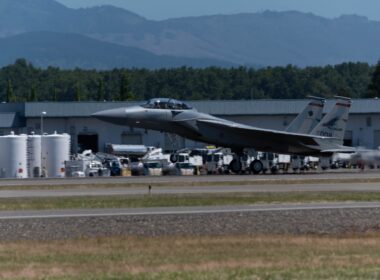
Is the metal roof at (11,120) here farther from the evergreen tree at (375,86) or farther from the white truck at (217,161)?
the evergreen tree at (375,86)

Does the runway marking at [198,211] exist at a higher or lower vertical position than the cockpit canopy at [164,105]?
lower

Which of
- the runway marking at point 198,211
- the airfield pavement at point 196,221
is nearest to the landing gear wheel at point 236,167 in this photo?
the airfield pavement at point 196,221

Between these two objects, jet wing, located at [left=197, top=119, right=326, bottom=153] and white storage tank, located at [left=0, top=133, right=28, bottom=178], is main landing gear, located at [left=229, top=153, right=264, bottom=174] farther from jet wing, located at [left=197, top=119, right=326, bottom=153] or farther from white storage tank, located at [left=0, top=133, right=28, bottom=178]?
white storage tank, located at [left=0, top=133, right=28, bottom=178]

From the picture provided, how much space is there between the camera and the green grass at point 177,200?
29328 millimetres

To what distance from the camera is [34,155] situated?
2384 inches

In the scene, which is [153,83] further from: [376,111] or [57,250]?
[57,250]

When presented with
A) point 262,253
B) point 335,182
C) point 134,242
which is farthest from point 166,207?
point 335,182

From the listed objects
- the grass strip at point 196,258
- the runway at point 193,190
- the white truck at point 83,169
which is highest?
the white truck at point 83,169

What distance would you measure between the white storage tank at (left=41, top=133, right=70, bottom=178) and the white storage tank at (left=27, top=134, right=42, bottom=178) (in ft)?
1.16

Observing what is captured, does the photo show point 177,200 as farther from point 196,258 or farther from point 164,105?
point 164,105

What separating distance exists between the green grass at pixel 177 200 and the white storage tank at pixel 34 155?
27194 mm

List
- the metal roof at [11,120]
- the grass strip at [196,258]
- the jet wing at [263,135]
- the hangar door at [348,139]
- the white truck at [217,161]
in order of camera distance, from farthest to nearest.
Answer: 1. the metal roof at [11,120]
2. the hangar door at [348,139]
3. the white truck at [217,161]
4. the jet wing at [263,135]
5. the grass strip at [196,258]

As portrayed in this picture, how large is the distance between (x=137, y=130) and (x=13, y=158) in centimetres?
3052

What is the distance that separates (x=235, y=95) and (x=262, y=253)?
154248 millimetres
